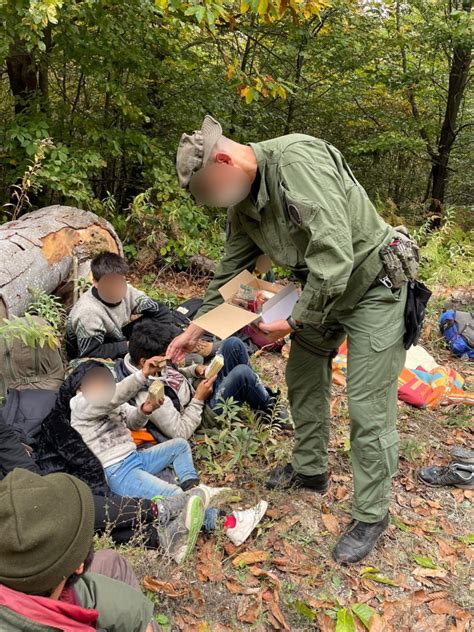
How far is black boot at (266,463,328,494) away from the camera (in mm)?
3064

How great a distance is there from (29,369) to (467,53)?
26.7ft

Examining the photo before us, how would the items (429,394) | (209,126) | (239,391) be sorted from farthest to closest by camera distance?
1. (429,394)
2. (239,391)
3. (209,126)

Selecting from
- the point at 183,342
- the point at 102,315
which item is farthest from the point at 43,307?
the point at 183,342

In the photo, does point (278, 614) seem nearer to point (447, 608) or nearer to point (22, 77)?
point (447, 608)

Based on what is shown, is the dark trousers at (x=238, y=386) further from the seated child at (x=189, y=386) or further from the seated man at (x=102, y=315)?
the seated man at (x=102, y=315)

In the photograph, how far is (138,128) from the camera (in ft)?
22.5

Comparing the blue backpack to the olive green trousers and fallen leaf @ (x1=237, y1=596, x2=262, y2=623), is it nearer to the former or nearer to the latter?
the olive green trousers

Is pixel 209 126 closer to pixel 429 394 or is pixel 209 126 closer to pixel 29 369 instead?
pixel 29 369

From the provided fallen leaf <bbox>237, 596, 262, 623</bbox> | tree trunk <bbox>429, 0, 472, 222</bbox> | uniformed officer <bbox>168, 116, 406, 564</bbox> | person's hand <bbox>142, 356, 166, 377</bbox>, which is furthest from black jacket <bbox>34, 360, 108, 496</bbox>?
tree trunk <bbox>429, 0, 472, 222</bbox>

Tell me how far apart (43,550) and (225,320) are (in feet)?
4.69

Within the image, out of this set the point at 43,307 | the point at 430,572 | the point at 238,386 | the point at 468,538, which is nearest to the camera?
the point at 430,572

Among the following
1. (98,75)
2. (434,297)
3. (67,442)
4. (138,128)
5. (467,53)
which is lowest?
(434,297)

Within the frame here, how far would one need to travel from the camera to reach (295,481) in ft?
10.1

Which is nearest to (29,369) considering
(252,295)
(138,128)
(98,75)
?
(252,295)
